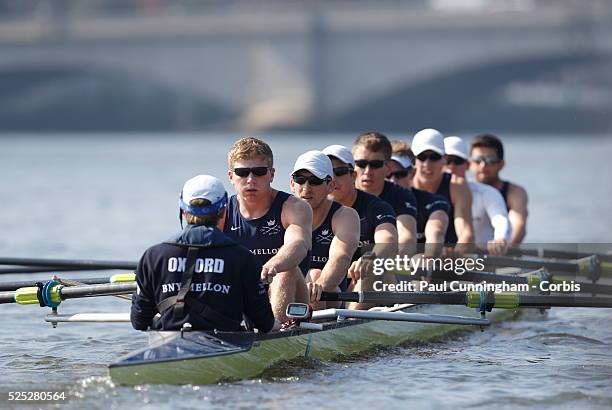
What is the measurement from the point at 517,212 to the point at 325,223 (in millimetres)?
5084

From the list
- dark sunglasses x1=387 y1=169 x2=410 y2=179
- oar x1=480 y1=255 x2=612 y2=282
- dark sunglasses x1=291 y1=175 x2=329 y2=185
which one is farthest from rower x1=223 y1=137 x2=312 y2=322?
dark sunglasses x1=387 y1=169 x2=410 y2=179

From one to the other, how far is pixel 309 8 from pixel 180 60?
25.5 feet

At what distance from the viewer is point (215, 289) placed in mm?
9859

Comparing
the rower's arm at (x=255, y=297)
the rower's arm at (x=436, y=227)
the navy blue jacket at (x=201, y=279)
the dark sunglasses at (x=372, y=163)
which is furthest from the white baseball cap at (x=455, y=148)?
the navy blue jacket at (x=201, y=279)

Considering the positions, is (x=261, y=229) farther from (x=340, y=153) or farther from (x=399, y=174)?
(x=399, y=174)

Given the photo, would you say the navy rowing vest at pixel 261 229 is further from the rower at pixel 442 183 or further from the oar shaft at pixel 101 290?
the rower at pixel 442 183

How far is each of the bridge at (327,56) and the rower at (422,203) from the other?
55.3 meters

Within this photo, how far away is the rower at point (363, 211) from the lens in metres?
12.8

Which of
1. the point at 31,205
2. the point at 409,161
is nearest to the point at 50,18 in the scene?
the point at 31,205

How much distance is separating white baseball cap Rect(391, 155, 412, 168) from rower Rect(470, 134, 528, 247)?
1.68m

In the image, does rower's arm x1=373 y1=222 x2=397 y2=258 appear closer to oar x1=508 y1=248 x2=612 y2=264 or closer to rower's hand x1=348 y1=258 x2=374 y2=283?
rower's hand x1=348 y1=258 x2=374 y2=283

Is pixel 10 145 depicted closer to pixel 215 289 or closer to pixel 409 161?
pixel 409 161

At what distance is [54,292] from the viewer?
11.9 m

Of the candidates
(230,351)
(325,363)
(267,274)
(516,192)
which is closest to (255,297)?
(267,274)
